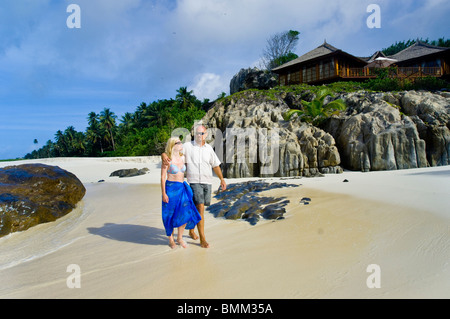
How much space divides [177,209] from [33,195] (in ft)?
17.2

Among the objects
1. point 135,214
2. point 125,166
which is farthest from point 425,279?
point 125,166

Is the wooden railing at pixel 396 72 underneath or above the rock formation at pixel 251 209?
above

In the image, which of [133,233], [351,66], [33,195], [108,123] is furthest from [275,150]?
[108,123]

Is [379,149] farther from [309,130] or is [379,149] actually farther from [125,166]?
[125,166]

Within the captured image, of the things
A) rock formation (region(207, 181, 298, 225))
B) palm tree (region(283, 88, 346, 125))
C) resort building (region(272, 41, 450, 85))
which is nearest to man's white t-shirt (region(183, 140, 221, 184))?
rock formation (region(207, 181, 298, 225))

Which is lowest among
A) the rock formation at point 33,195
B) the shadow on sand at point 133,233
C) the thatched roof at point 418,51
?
the shadow on sand at point 133,233

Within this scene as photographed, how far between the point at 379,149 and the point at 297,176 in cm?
398

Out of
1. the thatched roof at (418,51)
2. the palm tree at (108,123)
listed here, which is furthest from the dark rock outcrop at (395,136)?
the palm tree at (108,123)

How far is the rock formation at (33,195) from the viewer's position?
19.1ft

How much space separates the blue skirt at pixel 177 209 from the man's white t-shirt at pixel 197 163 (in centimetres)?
25

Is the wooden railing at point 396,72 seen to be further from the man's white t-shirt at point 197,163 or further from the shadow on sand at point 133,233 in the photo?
the shadow on sand at point 133,233

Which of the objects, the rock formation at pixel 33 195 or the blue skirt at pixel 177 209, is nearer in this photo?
the blue skirt at pixel 177 209

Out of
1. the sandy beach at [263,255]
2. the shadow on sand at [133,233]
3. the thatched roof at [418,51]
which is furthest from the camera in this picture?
the thatched roof at [418,51]

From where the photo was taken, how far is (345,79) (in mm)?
28094
